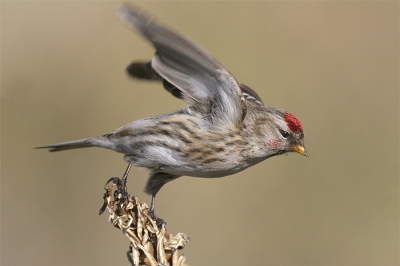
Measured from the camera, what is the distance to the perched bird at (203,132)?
12.6ft

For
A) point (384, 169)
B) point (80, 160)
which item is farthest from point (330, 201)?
point (80, 160)

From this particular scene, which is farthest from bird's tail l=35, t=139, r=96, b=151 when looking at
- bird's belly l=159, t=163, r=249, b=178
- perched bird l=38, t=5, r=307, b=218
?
bird's belly l=159, t=163, r=249, b=178

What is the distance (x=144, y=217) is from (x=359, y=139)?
11.8ft

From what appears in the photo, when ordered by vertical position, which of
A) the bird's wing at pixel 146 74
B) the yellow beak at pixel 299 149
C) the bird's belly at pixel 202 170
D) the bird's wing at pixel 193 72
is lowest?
the bird's belly at pixel 202 170

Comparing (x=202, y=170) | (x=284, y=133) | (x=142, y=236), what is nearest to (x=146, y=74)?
(x=202, y=170)

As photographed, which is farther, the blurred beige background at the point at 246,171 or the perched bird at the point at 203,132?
the blurred beige background at the point at 246,171

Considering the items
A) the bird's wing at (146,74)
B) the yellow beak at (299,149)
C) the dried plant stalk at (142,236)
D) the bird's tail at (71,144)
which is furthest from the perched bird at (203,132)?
the dried plant stalk at (142,236)

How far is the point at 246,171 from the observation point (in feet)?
18.7

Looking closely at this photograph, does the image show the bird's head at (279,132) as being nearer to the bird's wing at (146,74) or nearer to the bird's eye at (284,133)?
the bird's eye at (284,133)

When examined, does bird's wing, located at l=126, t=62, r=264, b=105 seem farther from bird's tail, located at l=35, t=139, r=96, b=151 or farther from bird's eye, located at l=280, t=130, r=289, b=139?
bird's eye, located at l=280, t=130, r=289, b=139

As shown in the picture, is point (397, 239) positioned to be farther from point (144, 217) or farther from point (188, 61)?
point (144, 217)

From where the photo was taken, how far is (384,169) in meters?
5.77

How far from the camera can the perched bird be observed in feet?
12.6

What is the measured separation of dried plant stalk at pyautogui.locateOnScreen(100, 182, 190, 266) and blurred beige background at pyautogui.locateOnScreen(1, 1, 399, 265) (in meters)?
2.20
